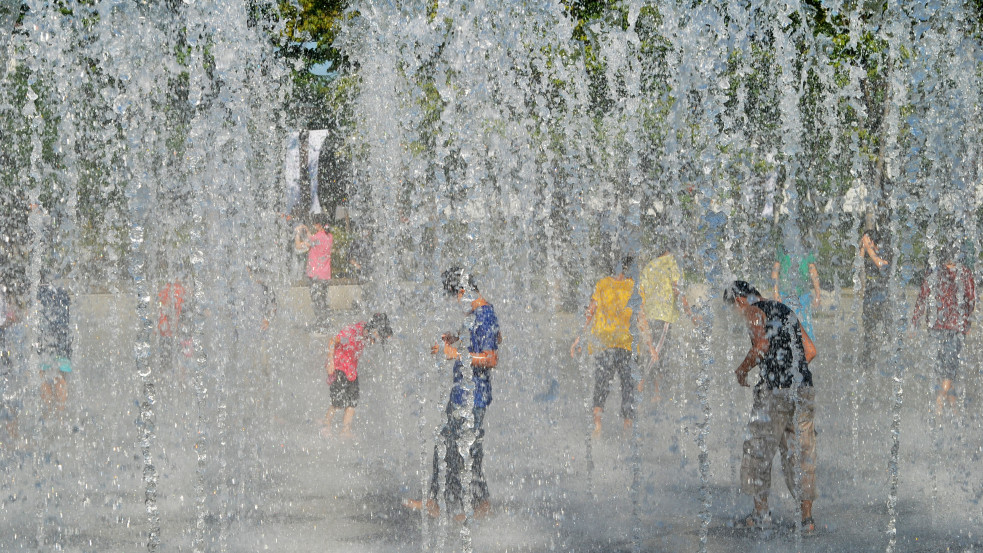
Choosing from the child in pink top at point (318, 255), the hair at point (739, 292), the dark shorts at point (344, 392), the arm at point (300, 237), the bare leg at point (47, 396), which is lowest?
the bare leg at point (47, 396)

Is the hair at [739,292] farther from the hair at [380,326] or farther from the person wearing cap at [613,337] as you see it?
the hair at [380,326]

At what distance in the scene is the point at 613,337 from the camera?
7.30m

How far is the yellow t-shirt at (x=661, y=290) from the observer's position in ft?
27.1

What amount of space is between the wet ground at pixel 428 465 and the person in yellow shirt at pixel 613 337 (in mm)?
347

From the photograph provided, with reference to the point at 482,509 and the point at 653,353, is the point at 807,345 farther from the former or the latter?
the point at 653,353

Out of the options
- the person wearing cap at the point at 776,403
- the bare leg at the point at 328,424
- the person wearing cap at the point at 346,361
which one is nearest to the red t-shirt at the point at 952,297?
the person wearing cap at the point at 776,403

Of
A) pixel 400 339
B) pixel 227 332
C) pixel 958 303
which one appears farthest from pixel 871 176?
pixel 227 332

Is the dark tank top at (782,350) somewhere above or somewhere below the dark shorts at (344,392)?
above

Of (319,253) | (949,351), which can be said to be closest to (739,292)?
(949,351)

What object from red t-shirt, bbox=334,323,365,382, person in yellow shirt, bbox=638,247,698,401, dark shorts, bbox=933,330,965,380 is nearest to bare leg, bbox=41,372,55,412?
red t-shirt, bbox=334,323,365,382

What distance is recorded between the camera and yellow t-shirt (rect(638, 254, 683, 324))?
27.1 ft

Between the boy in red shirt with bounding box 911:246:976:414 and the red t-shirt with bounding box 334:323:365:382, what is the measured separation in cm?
466

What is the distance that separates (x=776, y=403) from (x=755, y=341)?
1.21 ft

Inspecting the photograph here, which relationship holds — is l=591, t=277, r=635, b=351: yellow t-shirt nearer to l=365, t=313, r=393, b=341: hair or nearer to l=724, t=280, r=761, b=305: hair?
l=365, t=313, r=393, b=341: hair
